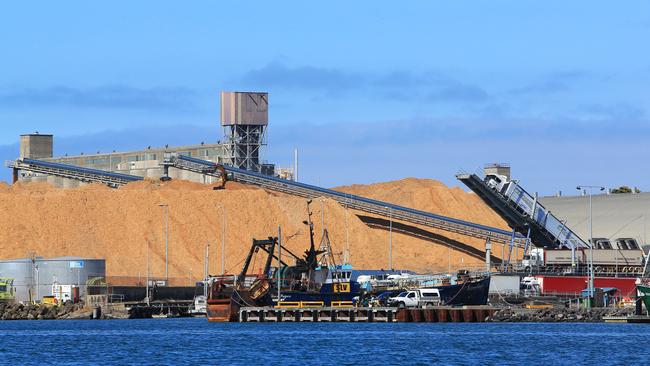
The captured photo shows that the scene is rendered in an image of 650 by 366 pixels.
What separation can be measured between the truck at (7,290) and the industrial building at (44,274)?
53 cm

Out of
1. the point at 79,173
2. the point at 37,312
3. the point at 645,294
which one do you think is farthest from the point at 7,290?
the point at 645,294

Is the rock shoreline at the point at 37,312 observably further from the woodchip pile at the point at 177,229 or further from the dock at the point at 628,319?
the dock at the point at 628,319

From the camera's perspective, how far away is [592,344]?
3408 inches

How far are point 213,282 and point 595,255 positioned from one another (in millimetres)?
36952

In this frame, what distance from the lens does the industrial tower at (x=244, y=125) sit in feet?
575

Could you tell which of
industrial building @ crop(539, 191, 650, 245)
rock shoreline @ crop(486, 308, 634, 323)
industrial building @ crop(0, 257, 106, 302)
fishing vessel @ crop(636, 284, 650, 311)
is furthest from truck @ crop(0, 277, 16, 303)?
fishing vessel @ crop(636, 284, 650, 311)

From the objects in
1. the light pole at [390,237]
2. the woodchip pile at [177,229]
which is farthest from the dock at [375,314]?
the woodchip pile at [177,229]

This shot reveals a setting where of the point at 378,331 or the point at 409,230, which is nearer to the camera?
Result: the point at 378,331

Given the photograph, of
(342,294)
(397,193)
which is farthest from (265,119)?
(342,294)

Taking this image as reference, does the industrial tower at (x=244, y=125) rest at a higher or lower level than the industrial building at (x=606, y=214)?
higher

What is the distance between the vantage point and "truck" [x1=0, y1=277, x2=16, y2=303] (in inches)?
5330

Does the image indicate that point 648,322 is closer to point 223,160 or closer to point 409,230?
point 409,230

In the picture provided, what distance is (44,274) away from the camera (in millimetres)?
137500

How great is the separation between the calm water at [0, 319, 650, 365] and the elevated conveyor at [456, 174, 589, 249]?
2491 centimetres
